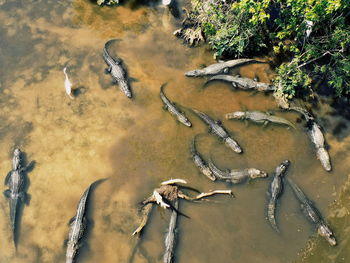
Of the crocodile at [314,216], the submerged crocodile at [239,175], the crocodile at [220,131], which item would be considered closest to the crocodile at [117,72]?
the crocodile at [220,131]

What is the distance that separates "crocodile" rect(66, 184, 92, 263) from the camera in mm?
11250

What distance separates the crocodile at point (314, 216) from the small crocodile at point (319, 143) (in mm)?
1589

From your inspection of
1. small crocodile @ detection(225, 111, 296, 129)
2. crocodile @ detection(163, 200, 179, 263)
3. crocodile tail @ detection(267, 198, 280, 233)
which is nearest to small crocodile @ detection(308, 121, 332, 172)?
small crocodile @ detection(225, 111, 296, 129)

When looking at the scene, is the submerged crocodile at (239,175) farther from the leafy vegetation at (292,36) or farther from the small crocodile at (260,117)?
the leafy vegetation at (292,36)

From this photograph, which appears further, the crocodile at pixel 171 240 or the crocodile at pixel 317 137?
the crocodile at pixel 317 137

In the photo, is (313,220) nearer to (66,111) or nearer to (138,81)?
(138,81)

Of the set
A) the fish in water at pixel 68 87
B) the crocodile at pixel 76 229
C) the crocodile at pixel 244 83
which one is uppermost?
the crocodile at pixel 244 83

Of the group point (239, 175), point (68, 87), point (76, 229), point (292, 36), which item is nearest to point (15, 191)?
point (76, 229)

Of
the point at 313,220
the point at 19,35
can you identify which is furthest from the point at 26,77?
the point at 313,220

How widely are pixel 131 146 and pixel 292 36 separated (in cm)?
929

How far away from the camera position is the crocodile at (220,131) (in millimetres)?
13242

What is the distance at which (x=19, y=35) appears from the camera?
16250 mm

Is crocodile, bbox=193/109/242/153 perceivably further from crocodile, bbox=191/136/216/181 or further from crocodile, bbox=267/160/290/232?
crocodile, bbox=267/160/290/232

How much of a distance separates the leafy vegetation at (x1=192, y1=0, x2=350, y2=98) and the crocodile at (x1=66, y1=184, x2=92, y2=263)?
8.97 meters
